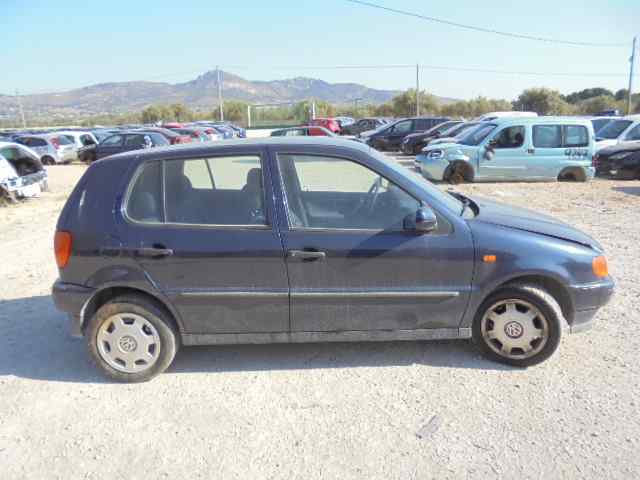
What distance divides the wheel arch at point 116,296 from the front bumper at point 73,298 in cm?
→ 2

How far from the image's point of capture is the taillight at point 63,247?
331 cm

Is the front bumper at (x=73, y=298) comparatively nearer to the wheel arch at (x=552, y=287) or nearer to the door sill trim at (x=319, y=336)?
the door sill trim at (x=319, y=336)

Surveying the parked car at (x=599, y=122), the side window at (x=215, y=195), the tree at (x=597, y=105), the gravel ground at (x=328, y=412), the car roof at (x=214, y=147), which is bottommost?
the gravel ground at (x=328, y=412)

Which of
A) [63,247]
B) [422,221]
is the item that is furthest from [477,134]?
[63,247]

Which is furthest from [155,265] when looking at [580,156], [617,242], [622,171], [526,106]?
[526,106]

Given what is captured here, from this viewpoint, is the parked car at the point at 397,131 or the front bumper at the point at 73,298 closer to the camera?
the front bumper at the point at 73,298

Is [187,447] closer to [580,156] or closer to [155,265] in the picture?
[155,265]

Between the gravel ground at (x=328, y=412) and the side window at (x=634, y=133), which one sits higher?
the side window at (x=634, y=133)

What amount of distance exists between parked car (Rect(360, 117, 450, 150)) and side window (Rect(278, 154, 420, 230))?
18640 millimetres

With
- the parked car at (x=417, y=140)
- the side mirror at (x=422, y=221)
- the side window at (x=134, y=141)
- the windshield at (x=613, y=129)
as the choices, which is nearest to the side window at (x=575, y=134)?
the windshield at (x=613, y=129)

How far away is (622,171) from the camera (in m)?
13.0

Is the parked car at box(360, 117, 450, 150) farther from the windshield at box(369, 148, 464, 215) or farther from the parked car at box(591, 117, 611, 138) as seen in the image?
the windshield at box(369, 148, 464, 215)

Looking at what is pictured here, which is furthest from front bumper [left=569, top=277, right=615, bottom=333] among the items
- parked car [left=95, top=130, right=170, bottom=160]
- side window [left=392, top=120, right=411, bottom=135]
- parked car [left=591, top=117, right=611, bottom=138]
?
side window [left=392, top=120, right=411, bottom=135]

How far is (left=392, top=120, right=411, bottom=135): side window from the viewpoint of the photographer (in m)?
21.8
